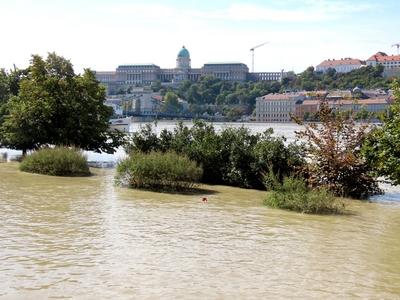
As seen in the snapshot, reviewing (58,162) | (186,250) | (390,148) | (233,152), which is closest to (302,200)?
(390,148)

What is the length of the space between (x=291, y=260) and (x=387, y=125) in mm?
7547

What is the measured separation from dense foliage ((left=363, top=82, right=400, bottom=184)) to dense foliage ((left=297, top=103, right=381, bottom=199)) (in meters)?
2.08

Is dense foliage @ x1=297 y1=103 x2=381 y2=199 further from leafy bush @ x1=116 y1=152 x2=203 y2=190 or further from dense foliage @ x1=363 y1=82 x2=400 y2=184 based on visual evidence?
leafy bush @ x1=116 y1=152 x2=203 y2=190

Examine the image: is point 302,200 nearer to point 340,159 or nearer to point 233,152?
point 340,159

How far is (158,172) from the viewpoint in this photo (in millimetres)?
18516

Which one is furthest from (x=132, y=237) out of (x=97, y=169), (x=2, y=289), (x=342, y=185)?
(x=97, y=169)

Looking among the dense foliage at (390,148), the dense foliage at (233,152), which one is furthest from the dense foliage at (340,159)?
the dense foliage at (390,148)

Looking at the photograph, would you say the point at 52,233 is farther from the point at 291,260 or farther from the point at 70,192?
the point at 70,192

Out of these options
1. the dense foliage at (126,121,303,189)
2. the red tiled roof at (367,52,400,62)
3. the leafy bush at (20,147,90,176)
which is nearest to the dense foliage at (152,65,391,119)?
the red tiled roof at (367,52,400,62)

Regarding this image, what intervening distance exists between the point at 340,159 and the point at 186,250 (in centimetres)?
996

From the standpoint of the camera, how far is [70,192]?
17.7 m

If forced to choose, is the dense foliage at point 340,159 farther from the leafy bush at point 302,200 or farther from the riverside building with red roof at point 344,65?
the riverside building with red roof at point 344,65

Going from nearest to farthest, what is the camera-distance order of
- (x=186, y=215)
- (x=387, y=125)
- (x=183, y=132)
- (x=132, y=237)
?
1. (x=132, y=237)
2. (x=186, y=215)
3. (x=387, y=125)
4. (x=183, y=132)

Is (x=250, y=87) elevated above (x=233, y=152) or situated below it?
above
